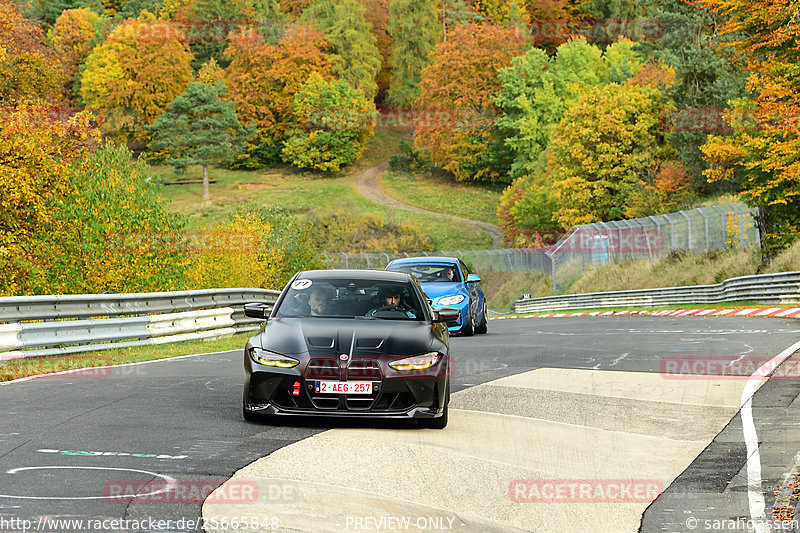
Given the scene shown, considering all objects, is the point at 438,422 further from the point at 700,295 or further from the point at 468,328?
the point at 700,295

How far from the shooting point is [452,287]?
68.5 ft

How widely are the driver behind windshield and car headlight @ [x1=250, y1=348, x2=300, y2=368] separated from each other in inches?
54.6

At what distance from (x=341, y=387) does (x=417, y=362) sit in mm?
691

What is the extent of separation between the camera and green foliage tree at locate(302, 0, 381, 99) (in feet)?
393

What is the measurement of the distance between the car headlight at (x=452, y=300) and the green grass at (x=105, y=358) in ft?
12.8

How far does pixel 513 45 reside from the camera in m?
102

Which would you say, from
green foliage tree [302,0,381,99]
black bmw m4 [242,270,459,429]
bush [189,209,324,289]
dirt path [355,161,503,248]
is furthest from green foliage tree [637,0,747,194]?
green foliage tree [302,0,381,99]

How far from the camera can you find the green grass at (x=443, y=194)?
92.4m

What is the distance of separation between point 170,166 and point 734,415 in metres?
105

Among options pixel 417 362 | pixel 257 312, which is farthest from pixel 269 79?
pixel 417 362

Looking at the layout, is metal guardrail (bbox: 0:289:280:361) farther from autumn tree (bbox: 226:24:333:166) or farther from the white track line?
autumn tree (bbox: 226:24:333:166)

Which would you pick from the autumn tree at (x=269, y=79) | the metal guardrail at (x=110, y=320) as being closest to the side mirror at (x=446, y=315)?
the metal guardrail at (x=110, y=320)

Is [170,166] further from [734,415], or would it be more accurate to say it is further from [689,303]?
[734,415]

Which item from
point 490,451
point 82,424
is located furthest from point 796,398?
point 82,424
